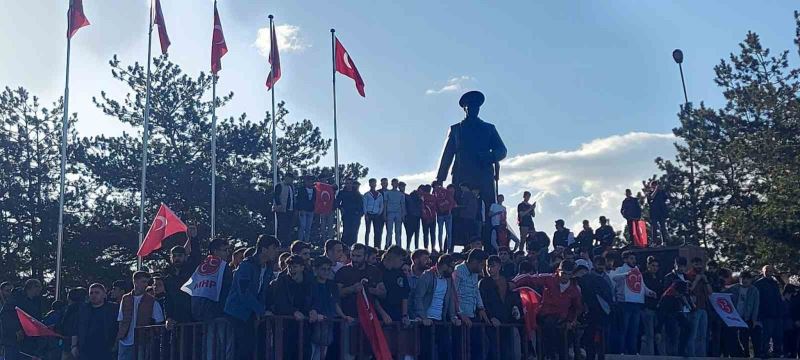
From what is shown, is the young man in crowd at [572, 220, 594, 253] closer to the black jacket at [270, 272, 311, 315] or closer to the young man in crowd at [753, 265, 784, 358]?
the young man in crowd at [753, 265, 784, 358]

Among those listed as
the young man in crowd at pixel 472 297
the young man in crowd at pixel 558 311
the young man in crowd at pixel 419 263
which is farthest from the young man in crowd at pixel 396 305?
the young man in crowd at pixel 558 311

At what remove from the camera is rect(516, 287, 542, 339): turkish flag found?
1146cm

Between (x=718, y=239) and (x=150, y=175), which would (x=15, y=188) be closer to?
(x=150, y=175)

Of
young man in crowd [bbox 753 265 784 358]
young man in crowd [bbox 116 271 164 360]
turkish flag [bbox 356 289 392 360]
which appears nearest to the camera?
turkish flag [bbox 356 289 392 360]

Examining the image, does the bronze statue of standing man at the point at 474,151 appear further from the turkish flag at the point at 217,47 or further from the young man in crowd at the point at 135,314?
the turkish flag at the point at 217,47

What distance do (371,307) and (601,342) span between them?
3.84 metres

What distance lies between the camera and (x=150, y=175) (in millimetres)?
32500

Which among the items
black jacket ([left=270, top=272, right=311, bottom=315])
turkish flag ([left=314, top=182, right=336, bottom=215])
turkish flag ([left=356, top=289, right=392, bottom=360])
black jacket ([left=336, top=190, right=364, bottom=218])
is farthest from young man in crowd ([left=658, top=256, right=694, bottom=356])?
turkish flag ([left=314, top=182, right=336, bottom=215])

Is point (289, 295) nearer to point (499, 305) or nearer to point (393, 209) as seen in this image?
point (499, 305)

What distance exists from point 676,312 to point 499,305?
4.30 meters

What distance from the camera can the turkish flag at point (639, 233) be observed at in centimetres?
2225

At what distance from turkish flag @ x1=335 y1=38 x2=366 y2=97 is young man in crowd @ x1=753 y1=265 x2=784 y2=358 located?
1331 cm

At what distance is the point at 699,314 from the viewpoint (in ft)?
47.4

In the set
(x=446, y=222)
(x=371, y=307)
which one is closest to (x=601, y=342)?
(x=371, y=307)
